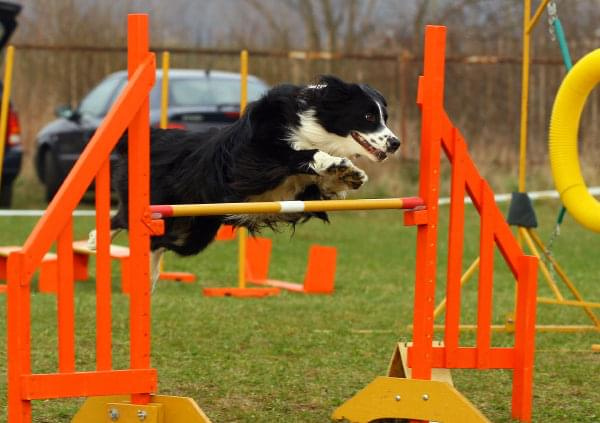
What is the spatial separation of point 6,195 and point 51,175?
2.06 feet

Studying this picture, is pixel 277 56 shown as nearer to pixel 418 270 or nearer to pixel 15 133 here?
pixel 15 133

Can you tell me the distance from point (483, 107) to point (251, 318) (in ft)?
31.8

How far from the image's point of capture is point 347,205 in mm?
3953

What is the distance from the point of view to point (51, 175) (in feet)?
44.4

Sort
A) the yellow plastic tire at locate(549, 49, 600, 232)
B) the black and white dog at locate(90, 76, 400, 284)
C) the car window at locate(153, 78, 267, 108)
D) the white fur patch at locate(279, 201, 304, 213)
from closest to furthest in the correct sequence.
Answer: the white fur patch at locate(279, 201, 304, 213), the black and white dog at locate(90, 76, 400, 284), the yellow plastic tire at locate(549, 49, 600, 232), the car window at locate(153, 78, 267, 108)

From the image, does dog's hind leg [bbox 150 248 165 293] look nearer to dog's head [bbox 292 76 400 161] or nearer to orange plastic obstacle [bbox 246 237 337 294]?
dog's head [bbox 292 76 400 161]

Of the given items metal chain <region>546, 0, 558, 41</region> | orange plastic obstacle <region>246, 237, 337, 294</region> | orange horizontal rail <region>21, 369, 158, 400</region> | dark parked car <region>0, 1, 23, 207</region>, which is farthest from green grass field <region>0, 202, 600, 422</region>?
dark parked car <region>0, 1, 23, 207</region>

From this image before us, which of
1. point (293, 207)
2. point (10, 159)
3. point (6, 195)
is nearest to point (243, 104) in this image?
point (293, 207)

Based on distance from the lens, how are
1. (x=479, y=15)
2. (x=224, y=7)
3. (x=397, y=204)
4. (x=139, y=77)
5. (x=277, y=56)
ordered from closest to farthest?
(x=139, y=77) < (x=397, y=204) < (x=277, y=56) < (x=479, y=15) < (x=224, y=7)

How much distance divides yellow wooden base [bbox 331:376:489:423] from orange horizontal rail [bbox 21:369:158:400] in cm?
81

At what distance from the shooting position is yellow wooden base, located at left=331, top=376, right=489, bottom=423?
13.3 ft

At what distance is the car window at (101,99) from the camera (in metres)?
13.1

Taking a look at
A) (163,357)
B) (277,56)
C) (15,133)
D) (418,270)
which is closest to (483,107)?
(277,56)

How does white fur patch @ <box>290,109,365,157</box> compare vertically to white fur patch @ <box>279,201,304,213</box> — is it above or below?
above
